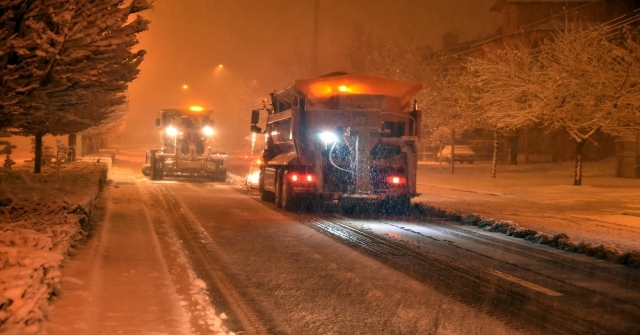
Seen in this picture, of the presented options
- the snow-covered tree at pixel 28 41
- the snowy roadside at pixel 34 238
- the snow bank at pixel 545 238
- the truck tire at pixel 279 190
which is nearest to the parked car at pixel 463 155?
the truck tire at pixel 279 190

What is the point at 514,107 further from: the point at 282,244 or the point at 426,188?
the point at 282,244

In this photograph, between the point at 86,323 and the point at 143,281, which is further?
the point at 143,281

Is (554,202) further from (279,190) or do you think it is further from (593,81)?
(279,190)

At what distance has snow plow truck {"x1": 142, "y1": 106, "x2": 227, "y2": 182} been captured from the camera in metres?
32.3

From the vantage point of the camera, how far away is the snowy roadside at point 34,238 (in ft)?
20.6

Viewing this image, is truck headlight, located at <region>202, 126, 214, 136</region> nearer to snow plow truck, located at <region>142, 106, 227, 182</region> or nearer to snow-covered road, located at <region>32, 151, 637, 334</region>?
snow plow truck, located at <region>142, 106, 227, 182</region>

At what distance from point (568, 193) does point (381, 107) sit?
10472mm

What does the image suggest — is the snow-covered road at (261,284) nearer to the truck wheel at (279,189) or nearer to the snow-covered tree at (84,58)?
the snow-covered tree at (84,58)

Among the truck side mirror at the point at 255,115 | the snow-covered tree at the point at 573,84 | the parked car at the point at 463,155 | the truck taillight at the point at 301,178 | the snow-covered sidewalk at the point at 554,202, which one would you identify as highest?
the snow-covered tree at the point at 573,84

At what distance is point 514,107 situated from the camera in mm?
26078

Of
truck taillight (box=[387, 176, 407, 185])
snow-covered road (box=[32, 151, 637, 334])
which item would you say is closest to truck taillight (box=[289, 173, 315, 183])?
truck taillight (box=[387, 176, 407, 185])

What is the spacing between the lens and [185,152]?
32.7m

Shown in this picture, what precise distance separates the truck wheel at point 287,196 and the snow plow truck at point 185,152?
1341 centimetres

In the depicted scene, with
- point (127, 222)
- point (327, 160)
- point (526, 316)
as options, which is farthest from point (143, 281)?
point (327, 160)
